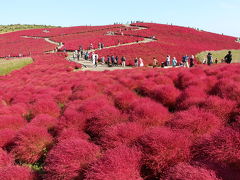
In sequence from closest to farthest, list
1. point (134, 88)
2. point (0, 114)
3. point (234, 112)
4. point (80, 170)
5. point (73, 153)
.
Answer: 1. point (80, 170)
2. point (73, 153)
3. point (234, 112)
4. point (0, 114)
5. point (134, 88)

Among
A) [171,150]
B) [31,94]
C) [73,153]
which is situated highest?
[171,150]

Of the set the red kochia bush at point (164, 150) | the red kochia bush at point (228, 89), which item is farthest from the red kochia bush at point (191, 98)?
the red kochia bush at point (164, 150)

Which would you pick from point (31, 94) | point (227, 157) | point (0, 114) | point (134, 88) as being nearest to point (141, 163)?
point (227, 157)

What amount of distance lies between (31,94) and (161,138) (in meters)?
9.29

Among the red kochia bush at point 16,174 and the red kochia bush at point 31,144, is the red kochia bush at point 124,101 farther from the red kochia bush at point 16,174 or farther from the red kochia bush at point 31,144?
the red kochia bush at point 16,174

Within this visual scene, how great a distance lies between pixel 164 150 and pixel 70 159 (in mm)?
1555

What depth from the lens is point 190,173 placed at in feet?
9.39

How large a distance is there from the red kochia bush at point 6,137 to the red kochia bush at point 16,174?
2.09 meters

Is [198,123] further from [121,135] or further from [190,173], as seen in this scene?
[190,173]

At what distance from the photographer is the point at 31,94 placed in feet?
38.8

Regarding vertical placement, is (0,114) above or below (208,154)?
below

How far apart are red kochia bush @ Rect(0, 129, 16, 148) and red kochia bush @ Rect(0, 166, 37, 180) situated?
209 cm

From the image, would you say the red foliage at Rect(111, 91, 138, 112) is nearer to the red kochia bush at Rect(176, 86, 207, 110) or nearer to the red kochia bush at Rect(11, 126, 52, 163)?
the red kochia bush at Rect(176, 86, 207, 110)

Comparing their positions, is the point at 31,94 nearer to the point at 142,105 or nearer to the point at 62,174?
the point at 142,105
